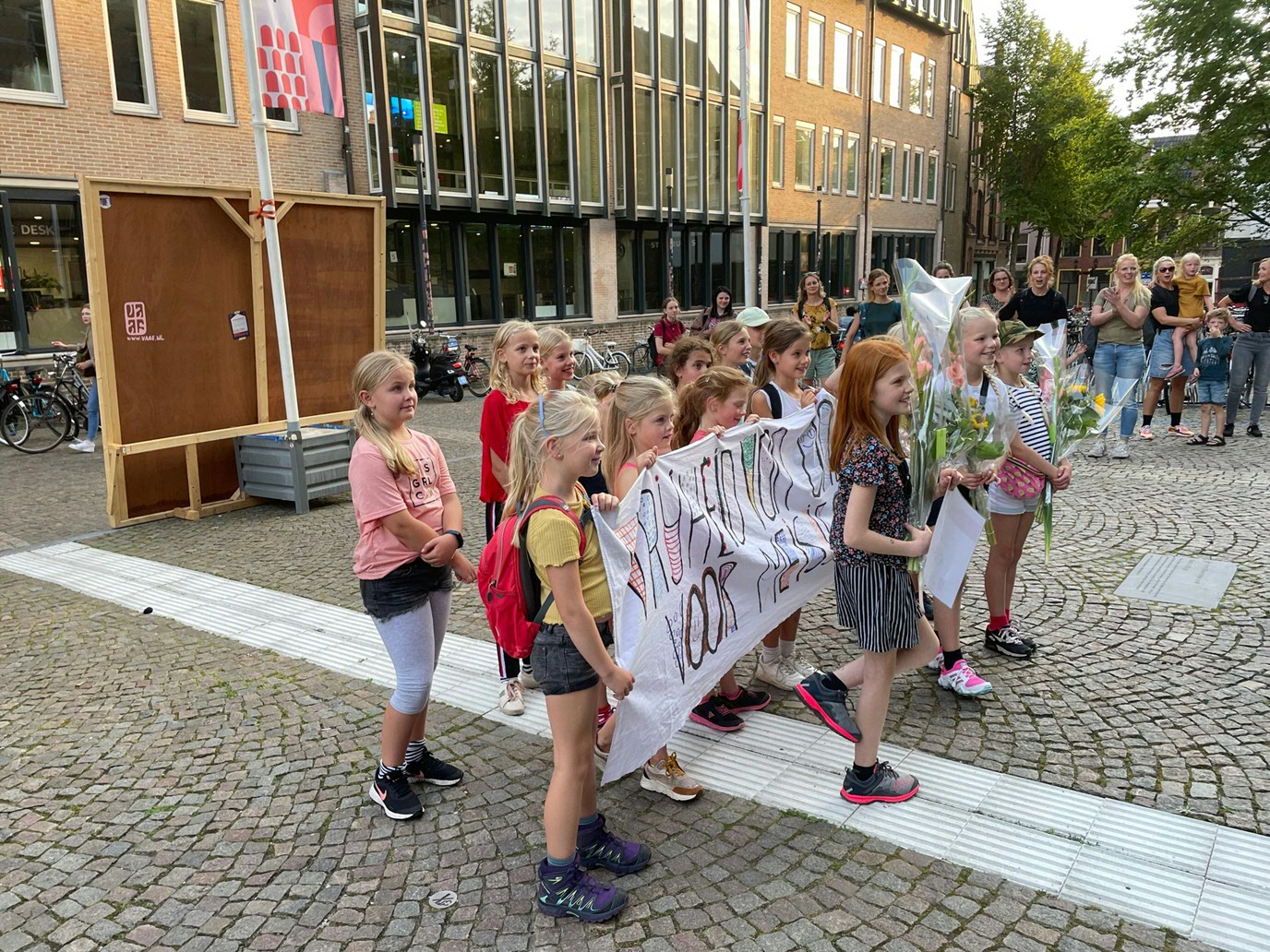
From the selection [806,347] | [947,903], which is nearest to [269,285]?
[806,347]

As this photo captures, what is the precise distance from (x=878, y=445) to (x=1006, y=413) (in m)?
1.03

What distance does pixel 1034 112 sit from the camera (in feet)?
147

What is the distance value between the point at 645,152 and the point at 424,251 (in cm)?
881

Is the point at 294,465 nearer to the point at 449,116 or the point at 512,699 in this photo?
the point at 512,699

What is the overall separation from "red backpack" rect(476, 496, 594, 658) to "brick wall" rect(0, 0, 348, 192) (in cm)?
1466

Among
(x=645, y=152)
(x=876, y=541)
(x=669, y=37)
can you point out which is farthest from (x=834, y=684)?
(x=669, y=37)

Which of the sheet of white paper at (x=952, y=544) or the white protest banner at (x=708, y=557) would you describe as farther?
the sheet of white paper at (x=952, y=544)

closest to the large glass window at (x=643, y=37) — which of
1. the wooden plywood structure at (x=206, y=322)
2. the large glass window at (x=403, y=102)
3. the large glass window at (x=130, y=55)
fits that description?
the large glass window at (x=403, y=102)

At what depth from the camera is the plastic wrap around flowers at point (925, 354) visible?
3.24 m

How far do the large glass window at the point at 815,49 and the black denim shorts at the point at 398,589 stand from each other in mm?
34087

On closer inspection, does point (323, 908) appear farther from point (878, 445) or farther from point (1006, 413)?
point (1006, 413)

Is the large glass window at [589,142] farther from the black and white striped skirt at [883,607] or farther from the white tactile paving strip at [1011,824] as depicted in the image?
the black and white striped skirt at [883,607]

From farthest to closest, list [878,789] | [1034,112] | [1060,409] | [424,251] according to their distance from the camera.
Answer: [1034,112] → [424,251] → [1060,409] → [878,789]

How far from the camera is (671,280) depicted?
27.5m
